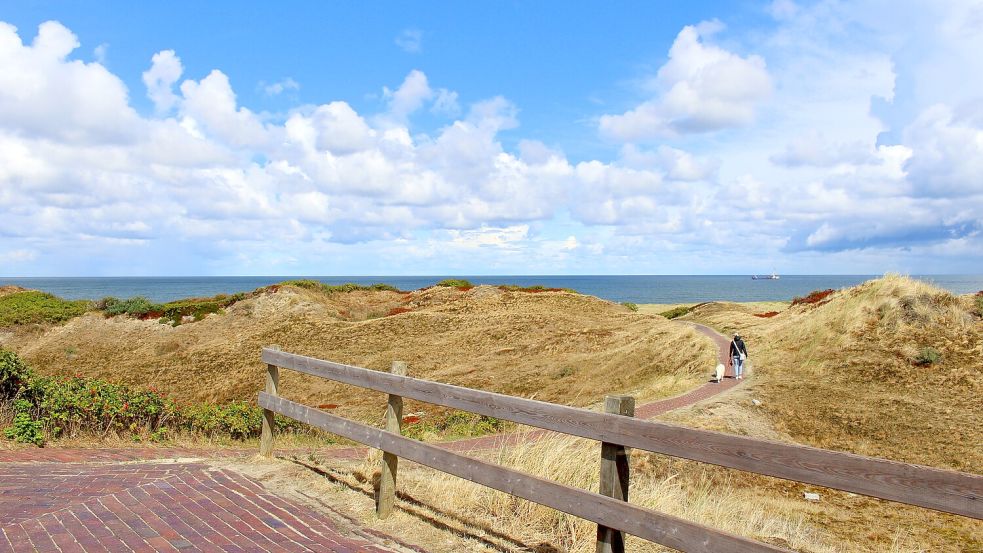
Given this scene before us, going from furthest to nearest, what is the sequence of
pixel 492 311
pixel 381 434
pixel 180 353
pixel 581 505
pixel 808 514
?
pixel 492 311 < pixel 180 353 < pixel 808 514 < pixel 381 434 < pixel 581 505

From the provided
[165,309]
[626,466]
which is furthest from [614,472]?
[165,309]

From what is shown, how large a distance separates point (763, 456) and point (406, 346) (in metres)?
28.4

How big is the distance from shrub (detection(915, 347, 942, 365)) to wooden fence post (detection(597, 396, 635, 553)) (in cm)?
2027

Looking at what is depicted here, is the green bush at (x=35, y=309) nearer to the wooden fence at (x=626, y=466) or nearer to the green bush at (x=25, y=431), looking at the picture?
the green bush at (x=25, y=431)

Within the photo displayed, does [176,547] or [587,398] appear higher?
[176,547]

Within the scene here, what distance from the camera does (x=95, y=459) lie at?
26.6 ft

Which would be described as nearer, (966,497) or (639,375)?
(966,497)

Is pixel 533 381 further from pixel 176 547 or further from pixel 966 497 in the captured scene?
pixel 966 497

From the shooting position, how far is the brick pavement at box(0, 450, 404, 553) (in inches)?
206

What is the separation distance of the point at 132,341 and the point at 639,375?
88.7 ft

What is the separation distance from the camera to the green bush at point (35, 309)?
1483 inches

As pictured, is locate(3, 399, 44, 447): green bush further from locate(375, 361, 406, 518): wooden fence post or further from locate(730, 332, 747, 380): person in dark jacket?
locate(730, 332, 747, 380): person in dark jacket

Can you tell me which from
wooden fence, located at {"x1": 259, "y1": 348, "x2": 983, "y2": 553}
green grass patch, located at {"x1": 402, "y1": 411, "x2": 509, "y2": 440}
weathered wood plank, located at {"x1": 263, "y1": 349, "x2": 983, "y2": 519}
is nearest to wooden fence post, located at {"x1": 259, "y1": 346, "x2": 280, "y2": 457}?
wooden fence, located at {"x1": 259, "y1": 348, "x2": 983, "y2": 553}

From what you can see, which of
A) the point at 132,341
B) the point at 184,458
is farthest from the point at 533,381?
the point at 132,341
